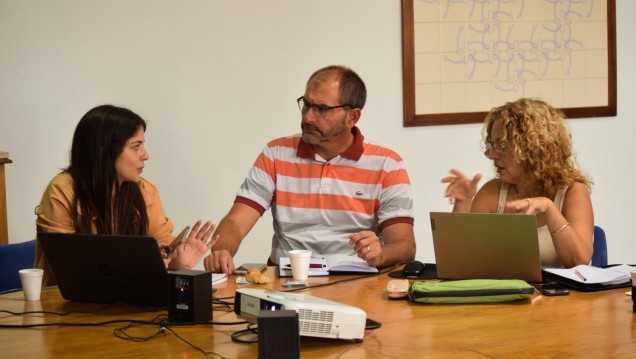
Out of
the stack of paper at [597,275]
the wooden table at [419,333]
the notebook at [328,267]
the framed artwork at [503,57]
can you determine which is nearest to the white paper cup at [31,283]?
the wooden table at [419,333]

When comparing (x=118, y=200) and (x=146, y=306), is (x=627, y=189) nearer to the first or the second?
(x=118, y=200)

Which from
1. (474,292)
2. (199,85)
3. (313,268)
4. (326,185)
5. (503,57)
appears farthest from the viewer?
(503,57)

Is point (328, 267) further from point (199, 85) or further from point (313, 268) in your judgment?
point (199, 85)

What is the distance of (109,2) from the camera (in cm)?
386

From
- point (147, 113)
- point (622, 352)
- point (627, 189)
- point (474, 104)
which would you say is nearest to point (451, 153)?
point (474, 104)

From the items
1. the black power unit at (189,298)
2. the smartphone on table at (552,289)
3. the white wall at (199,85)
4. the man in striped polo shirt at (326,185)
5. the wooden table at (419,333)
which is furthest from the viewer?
the white wall at (199,85)

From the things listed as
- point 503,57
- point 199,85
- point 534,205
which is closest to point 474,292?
point 534,205

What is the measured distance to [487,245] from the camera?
7.79 feet

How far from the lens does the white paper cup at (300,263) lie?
2.55 meters

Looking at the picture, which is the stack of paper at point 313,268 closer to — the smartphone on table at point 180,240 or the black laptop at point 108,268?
the smartphone on table at point 180,240

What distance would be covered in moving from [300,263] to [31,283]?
79 cm

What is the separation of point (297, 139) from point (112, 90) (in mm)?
1037

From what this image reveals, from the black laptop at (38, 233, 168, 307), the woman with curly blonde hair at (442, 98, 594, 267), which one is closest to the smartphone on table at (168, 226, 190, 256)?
the black laptop at (38, 233, 168, 307)

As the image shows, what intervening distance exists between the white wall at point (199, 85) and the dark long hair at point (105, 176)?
3.05 feet
